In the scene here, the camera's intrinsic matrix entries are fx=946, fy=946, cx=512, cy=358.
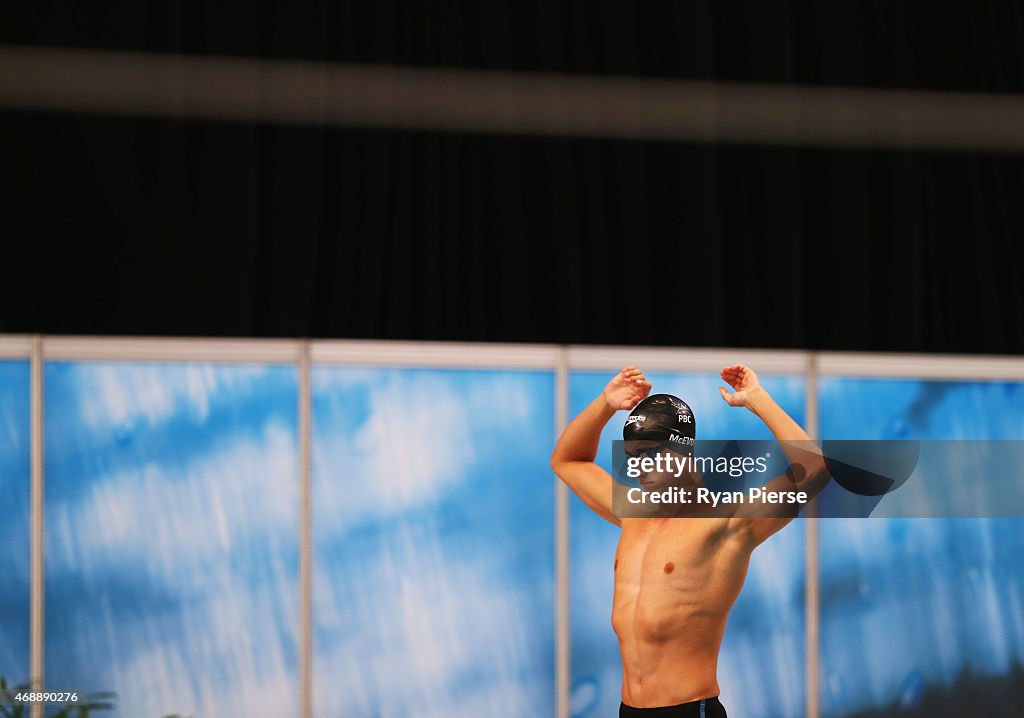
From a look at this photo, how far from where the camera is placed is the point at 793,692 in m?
3.71

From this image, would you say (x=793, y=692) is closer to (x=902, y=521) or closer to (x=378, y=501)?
(x=902, y=521)

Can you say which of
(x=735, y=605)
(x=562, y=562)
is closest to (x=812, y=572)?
(x=735, y=605)

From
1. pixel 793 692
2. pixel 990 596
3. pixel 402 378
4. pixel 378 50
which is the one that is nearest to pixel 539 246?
pixel 402 378

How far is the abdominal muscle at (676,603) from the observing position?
9.46ft

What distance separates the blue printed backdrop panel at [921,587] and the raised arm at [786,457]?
853 mm

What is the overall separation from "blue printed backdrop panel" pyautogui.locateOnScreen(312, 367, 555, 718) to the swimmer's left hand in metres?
0.79

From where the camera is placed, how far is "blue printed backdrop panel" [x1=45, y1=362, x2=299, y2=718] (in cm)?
345

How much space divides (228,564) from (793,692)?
223 centimetres

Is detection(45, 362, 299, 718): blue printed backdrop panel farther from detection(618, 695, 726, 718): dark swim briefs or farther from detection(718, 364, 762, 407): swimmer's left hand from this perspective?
detection(718, 364, 762, 407): swimmer's left hand

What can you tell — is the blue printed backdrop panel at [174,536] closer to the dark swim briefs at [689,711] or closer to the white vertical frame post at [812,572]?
the dark swim briefs at [689,711]

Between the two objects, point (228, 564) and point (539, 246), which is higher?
point (539, 246)

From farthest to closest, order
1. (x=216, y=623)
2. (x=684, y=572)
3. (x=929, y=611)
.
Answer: (x=929, y=611) < (x=216, y=623) < (x=684, y=572)

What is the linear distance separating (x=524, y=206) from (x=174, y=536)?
1.80 m

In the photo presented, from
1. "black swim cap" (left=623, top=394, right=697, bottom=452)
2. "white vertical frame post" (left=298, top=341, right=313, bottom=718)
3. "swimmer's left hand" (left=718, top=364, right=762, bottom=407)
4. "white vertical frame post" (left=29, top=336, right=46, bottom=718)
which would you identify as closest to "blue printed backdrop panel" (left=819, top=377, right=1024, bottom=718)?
"swimmer's left hand" (left=718, top=364, right=762, bottom=407)
